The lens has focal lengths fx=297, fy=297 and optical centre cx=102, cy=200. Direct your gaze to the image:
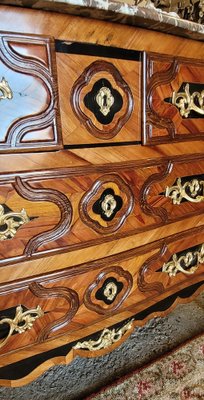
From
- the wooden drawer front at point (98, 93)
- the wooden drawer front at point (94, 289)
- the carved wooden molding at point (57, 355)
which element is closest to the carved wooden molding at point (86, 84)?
the wooden drawer front at point (98, 93)

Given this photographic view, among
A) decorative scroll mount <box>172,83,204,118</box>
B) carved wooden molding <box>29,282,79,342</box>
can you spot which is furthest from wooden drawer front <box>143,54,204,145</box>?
carved wooden molding <box>29,282,79,342</box>

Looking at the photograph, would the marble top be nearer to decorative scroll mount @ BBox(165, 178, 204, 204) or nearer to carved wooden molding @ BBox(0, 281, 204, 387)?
decorative scroll mount @ BBox(165, 178, 204, 204)

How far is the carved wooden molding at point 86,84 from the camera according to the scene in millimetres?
443

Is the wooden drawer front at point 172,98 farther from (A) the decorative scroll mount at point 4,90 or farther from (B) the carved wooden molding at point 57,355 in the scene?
(B) the carved wooden molding at point 57,355

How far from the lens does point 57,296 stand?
0.51 m

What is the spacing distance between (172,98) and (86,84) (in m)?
0.19

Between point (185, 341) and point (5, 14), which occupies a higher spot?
point (5, 14)

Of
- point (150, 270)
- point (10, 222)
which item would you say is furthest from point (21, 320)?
point (150, 270)

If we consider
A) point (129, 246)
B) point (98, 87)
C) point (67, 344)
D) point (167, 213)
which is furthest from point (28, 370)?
point (98, 87)

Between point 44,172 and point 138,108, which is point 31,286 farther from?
point 138,108

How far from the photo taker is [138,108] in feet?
1.69

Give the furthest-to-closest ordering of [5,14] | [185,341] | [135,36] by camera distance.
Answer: [185,341] → [135,36] → [5,14]

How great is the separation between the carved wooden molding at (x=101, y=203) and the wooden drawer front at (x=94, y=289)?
70mm

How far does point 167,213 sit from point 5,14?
1.45 feet
